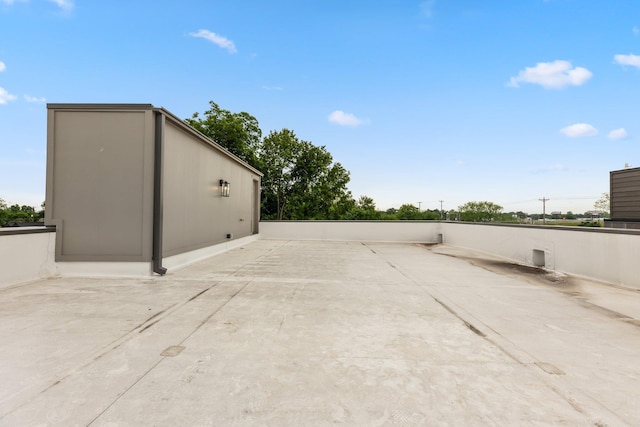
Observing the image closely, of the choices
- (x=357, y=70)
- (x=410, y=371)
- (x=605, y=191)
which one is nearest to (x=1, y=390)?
(x=410, y=371)

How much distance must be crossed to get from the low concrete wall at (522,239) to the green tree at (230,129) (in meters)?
7.01

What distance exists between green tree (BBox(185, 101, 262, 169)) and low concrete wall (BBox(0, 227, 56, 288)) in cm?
1400

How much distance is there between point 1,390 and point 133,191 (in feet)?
12.9

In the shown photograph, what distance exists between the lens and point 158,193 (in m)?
5.05

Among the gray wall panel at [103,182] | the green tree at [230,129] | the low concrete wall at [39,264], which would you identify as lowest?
the low concrete wall at [39,264]

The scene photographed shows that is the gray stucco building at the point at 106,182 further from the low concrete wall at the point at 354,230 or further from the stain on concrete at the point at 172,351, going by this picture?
the low concrete wall at the point at 354,230

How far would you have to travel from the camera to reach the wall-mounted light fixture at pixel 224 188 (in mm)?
8289

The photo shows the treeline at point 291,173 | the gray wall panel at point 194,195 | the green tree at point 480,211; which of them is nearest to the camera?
the gray wall panel at point 194,195

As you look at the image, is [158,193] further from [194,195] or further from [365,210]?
[365,210]

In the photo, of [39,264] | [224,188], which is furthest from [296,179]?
[39,264]

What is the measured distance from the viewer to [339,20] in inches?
424

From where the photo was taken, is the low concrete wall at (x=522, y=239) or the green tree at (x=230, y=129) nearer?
the low concrete wall at (x=522, y=239)

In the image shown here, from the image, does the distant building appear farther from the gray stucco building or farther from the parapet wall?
the gray stucco building

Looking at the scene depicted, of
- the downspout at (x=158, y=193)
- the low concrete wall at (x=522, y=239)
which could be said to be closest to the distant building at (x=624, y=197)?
the low concrete wall at (x=522, y=239)
